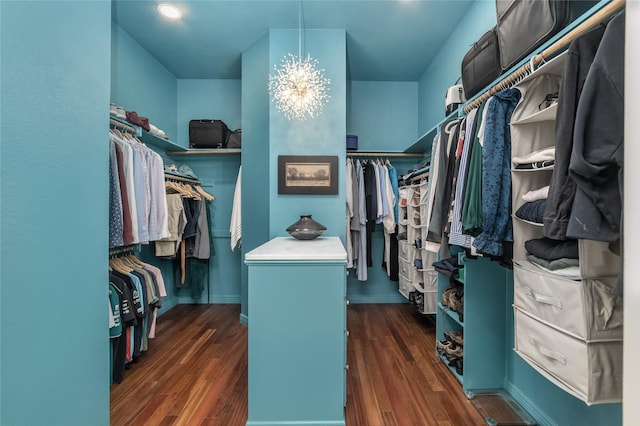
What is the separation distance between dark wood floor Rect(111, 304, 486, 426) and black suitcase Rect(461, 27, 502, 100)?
194cm

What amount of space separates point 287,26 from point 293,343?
105 inches

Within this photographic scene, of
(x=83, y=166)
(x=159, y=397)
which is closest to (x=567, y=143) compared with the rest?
(x=83, y=166)

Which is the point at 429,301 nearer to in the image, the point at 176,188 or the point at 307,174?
the point at 307,174

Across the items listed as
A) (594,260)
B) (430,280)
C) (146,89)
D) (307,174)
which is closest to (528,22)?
(594,260)

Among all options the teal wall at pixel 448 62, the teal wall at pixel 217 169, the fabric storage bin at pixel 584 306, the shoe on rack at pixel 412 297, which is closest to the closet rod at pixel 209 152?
the teal wall at pixel 217 169

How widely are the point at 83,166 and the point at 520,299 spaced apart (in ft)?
6.14

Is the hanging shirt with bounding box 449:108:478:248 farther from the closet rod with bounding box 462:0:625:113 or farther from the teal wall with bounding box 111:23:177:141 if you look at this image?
the teal wall with bounding box 111:23:177:141

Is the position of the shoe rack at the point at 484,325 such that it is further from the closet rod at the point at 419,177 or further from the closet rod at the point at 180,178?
the closet rod at the point at 180,178

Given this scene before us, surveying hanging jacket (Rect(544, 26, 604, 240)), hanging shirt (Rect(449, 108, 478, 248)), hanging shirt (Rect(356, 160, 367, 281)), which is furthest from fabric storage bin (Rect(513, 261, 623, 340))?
hanging shirt (Rect(356, 160, 367, 281))

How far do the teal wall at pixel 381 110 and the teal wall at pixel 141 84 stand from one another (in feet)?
7.38

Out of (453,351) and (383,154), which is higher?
(383,154)

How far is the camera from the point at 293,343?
4.33 feet

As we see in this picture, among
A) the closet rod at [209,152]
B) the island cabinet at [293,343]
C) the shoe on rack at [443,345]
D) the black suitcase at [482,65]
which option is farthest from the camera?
the closet rod at [209,152]

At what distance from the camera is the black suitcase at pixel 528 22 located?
3.49ft
